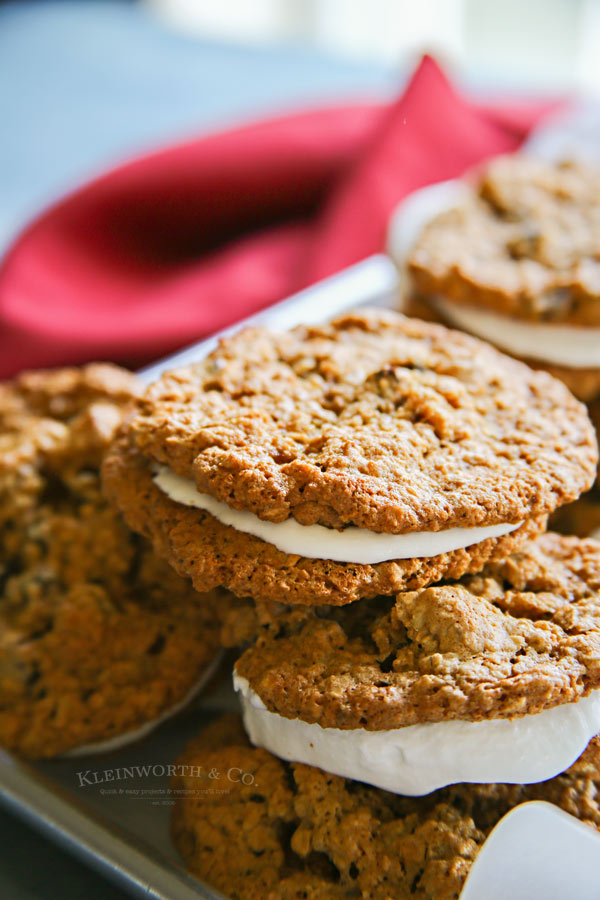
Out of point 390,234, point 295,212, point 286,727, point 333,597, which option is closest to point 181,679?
point 286,727

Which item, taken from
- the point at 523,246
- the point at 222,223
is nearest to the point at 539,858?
the point at 523,246

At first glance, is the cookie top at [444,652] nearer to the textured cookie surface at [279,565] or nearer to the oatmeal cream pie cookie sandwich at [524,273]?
the textured cookie surface at [279,565]

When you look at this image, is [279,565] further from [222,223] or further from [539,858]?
[222,223]

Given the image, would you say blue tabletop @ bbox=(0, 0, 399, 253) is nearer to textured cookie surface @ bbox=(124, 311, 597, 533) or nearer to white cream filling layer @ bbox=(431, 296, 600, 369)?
white cream filling layer @ bbox=(431, 296, 600, 369)

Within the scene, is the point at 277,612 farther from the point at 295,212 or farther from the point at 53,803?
the point at 295,212

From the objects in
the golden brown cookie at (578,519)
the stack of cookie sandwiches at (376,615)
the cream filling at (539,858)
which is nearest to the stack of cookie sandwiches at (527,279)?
the golden brown cookie at (578,519)

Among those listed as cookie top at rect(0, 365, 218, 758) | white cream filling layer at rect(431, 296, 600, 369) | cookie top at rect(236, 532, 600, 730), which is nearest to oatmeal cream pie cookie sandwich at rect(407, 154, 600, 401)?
white cream filling layer at rect(431, 296, 600, 369)
